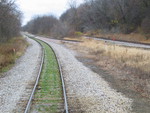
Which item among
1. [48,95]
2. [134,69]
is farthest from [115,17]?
[48,95]

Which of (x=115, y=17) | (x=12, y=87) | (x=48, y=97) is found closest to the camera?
(x=48, y=97)

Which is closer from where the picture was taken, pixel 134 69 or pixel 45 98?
pixel 45 98

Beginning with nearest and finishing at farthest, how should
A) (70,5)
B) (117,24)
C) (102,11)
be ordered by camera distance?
1. (117,24)
2. (102,11)
3. (70,5)

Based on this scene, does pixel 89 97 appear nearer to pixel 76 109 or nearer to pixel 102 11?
pixel 76 109

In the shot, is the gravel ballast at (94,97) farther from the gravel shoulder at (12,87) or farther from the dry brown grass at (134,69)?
the gravel shoulder at (12,87)

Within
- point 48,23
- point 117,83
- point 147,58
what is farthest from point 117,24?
point 48,23

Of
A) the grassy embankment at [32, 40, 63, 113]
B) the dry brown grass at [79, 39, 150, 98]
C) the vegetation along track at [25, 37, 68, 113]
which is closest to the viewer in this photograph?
the vegetation along track at [25, 37, 68, 113]

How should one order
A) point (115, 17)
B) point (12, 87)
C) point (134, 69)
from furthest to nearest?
point (115, 17), point (134, 69), point (12, 87)

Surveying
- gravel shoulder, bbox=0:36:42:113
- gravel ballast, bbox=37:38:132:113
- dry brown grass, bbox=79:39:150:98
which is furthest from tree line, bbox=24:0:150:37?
gravel shoulder, bbox=0:36:42:113

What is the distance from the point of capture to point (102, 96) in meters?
9.20

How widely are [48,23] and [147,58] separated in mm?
96950

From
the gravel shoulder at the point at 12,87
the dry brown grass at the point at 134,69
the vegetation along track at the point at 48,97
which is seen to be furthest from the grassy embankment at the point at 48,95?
the dry brown grass at the point at 134,69

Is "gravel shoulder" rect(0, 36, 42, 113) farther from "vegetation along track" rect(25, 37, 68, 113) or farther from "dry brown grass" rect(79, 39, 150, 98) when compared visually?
"dry brown grass" rect(79, 39, 150, 98)

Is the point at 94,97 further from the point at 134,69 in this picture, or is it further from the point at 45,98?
the point at 134,69
